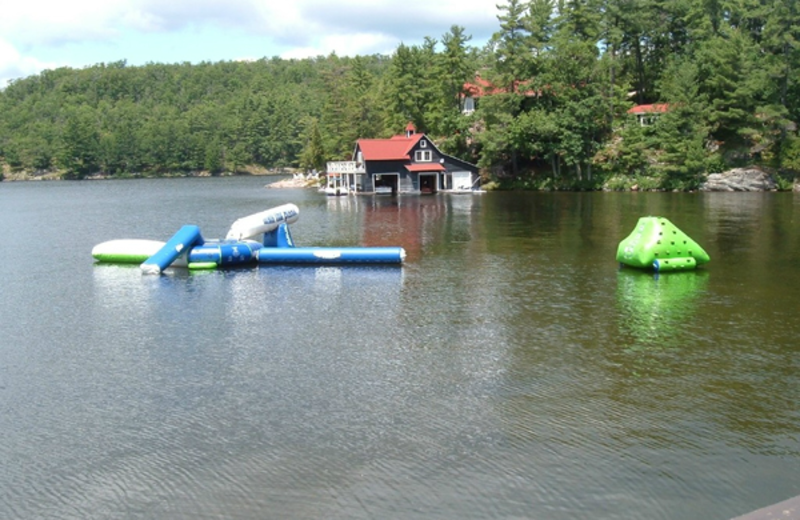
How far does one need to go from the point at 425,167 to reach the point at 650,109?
Result: 904 inches

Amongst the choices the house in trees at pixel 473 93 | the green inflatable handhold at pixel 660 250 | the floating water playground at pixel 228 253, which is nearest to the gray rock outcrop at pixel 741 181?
the house in trees at pixel 473 93

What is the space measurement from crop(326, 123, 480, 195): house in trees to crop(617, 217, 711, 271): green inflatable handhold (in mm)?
46819

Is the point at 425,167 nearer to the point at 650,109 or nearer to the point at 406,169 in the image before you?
the point at 406,169

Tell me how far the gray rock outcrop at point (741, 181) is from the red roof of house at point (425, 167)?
23.9 meters

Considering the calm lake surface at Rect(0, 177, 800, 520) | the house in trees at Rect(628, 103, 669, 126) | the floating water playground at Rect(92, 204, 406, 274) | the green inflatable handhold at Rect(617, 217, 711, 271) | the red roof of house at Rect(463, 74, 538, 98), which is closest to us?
the calm lake surface at Rect(0, 177, 800, 520)

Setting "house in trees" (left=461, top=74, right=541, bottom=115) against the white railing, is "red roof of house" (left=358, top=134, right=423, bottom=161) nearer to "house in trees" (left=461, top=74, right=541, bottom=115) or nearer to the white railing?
the white railing

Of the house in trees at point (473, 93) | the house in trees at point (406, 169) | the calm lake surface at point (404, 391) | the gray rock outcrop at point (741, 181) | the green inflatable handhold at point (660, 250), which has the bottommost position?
the calm lake surface at point (404, 391)

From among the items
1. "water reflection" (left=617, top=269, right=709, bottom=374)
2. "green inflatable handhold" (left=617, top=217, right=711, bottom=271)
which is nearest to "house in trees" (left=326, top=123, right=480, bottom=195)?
"green inflatable handhold" (left=617, top=217, right=711, bottom=271)

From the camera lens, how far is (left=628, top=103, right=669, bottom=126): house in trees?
71.2 meters

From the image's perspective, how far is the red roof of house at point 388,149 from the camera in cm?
7231

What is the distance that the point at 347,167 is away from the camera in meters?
74.7

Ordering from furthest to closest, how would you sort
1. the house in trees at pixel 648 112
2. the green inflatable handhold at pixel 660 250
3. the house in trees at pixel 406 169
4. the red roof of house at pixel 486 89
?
the red roof of house at pixel 486 89 → the house in trees at pixel 406 169 → the house in trees at pixel 648 112 → the green inflatable handhold at pixel 660 250

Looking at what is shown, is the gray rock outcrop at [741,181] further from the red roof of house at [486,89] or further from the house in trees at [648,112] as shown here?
the red roof of house at [486,89]

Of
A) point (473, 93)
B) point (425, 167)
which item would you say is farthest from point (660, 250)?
point (473, 93)
